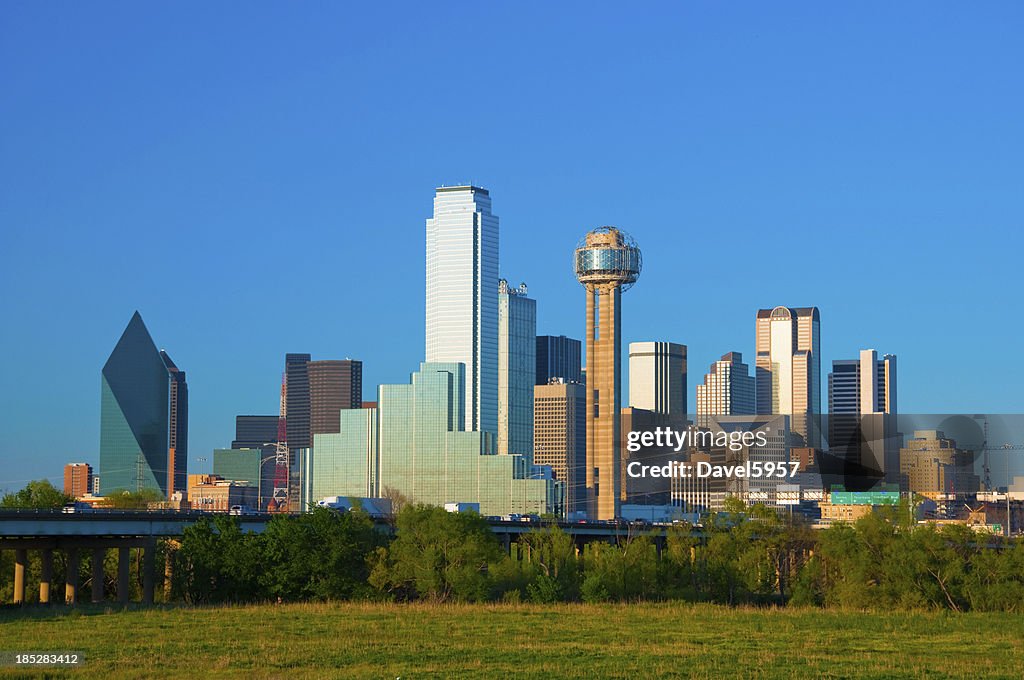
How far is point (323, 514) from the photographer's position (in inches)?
5344

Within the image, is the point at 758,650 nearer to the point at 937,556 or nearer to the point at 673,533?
the point at 937,556

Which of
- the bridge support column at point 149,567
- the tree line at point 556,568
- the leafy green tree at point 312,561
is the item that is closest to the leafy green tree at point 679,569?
the tree line at point 556,568

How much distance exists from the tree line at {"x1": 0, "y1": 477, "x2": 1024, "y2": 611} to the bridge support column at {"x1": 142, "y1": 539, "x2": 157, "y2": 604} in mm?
1961

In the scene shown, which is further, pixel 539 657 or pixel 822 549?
pixel 822 549

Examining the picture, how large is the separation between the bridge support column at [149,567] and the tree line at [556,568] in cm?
196

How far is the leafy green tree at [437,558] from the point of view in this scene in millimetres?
132250

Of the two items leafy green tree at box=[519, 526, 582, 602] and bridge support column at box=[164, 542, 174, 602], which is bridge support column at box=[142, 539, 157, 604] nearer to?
bridge support column at box=[164, 542, 174, 602]

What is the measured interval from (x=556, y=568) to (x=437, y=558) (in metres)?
18.2

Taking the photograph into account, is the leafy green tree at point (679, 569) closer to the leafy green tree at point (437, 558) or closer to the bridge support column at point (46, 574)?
the leafy green tree at point (437, 558)

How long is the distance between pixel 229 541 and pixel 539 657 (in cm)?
5334

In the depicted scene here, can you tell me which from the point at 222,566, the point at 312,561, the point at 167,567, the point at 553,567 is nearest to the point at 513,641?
the point at 312,561

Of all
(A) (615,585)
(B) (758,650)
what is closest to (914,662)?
(B) (758,650)

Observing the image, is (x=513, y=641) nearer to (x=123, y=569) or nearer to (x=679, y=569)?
(x=679, y=569)

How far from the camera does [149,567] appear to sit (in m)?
153
